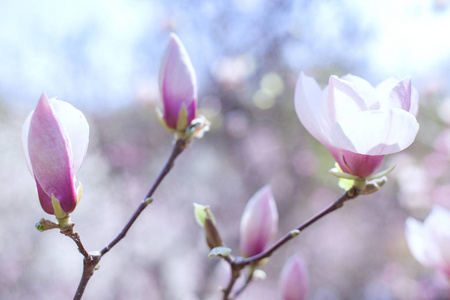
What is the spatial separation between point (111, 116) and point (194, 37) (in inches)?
35.7

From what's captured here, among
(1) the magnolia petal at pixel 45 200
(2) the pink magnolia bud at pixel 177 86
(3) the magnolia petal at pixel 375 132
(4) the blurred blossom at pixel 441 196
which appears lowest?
(4) the blurred blossom at pixel 441 196

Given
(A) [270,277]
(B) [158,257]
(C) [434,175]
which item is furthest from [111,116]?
(C) [434,175]

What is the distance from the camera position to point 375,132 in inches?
19.5

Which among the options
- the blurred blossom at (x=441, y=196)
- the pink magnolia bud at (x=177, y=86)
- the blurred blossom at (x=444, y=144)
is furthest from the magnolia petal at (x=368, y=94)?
the blurred blossom at (x=444, y=144)

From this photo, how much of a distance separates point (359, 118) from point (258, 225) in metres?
0.29

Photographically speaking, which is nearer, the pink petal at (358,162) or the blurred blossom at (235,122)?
the pink petal at (358,162)

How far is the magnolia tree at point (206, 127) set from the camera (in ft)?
1.51

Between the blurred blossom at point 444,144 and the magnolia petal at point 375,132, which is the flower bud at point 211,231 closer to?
the magnolia petal at point 375,132

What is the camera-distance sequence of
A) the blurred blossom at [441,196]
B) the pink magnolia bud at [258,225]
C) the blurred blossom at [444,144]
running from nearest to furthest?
the pink magnolia bud at [258,225] < the blurred blossom at [441,196] < the blurred blossom at [444,144]

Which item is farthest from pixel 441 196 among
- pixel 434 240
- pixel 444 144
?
pixel 434 240

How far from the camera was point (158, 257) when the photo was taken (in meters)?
2.94

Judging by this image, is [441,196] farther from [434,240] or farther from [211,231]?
[211,231]

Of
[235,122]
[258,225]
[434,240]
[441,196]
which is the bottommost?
[441,196]

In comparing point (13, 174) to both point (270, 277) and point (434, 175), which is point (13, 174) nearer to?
point (270, 277)
